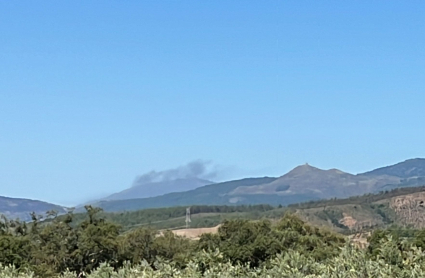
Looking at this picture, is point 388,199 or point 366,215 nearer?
point 366,215

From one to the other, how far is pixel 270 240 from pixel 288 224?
16450 millimetres

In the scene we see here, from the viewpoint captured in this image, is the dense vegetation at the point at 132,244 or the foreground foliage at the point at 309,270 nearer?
the foreground foliage at the point at 309,270

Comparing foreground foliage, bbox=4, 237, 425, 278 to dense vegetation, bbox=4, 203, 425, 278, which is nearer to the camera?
foreground foliage, bbox=4, 237, 425, 278

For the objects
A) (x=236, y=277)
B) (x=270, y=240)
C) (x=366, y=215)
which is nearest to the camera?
(x=236, y=277)

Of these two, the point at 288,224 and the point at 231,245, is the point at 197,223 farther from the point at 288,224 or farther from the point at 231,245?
the point at 231,245

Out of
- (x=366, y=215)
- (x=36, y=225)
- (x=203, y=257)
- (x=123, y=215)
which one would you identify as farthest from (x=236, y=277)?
(x=123, y=215)

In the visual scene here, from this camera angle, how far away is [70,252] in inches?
1907

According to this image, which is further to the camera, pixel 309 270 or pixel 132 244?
pixel 132 244

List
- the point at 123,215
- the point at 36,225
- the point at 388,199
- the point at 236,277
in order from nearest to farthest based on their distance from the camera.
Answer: the point at 236,277 < the point at 36,225 < the point at 388,199 < the point at 123,215

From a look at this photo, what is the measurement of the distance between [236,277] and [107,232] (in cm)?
3441

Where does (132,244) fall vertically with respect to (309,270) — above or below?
above

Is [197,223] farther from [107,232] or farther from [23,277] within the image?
[23,277]

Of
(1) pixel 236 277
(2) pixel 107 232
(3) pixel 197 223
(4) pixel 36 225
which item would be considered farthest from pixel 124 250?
(3) pixel 197 223

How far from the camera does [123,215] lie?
191 meters
